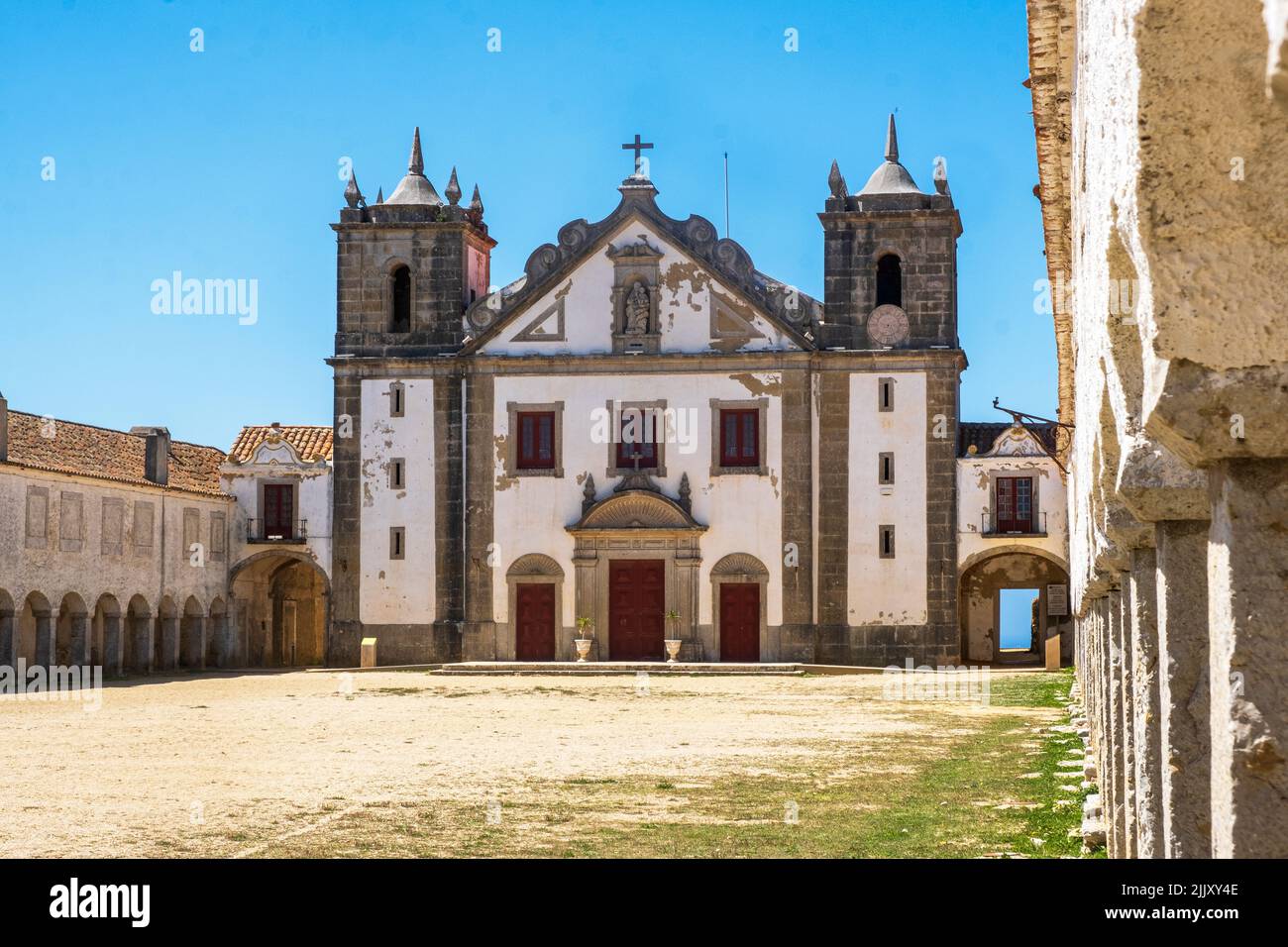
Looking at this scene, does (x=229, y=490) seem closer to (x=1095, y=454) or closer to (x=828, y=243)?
(x=828, y=243)

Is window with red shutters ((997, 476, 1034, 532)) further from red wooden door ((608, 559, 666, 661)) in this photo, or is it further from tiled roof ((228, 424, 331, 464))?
tiled roof ((228, 424, 331, 464))

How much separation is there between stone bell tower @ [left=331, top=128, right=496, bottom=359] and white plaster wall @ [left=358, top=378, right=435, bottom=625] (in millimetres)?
1139

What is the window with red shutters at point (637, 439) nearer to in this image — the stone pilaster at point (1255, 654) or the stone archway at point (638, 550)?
the stone archway at point (638, 550)

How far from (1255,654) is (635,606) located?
35.4 meters

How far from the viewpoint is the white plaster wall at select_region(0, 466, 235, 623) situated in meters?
34.0

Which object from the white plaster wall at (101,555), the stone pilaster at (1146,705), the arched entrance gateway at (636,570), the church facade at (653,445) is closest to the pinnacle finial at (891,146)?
the church facade at (653,445)

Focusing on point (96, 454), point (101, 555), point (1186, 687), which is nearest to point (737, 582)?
point (101, 555)

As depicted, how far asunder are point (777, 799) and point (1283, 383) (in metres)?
9.81

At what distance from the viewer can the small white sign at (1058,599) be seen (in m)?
40.6

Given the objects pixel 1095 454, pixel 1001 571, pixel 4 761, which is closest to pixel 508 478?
pixel 1001 571

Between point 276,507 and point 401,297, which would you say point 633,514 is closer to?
point 401,297

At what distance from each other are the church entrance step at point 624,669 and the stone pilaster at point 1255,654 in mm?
32084

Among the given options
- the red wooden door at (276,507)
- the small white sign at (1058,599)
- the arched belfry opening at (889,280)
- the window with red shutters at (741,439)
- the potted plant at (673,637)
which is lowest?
the potted plant at (673,637)

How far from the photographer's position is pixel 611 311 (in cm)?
3872
